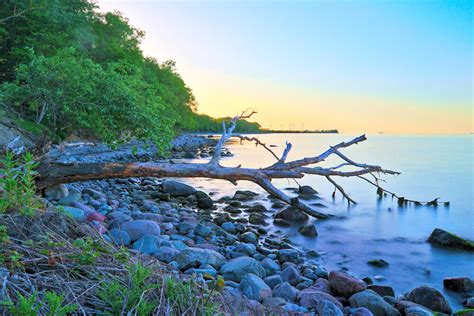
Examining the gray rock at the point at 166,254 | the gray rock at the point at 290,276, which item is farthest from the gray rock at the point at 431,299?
the gray rock at the point at 166,254

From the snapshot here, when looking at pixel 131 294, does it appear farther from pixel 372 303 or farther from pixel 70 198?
pixel 70 198

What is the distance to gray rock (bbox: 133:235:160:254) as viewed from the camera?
5.29m

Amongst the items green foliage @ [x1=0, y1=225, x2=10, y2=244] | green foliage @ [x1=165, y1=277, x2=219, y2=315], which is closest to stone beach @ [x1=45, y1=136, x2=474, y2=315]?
green foliage @ [x1=165, y1=277, x2=219, y2=315]

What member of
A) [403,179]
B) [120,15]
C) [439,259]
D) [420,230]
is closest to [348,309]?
[439,259]

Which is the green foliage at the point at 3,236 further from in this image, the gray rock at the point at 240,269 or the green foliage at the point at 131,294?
the gray rock at the point at 240,269

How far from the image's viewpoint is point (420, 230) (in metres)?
10.7

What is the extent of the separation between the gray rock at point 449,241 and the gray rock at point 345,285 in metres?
4.75

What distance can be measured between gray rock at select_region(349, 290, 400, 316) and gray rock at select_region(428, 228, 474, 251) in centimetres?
504

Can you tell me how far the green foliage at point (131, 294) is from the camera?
1905mm

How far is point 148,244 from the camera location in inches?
213

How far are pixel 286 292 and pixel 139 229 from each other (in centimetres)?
289

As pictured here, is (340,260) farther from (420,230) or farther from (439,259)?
(420,230)

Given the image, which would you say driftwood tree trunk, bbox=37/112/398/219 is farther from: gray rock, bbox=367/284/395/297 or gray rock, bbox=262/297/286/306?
gray rock, bbox=262/297/286/306

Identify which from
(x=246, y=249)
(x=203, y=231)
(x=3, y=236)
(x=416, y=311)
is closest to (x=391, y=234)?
(x=246, y=249)
